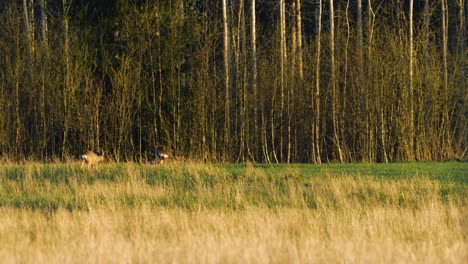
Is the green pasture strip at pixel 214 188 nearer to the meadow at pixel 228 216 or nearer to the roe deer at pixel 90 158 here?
the meadow at pixel 228 216

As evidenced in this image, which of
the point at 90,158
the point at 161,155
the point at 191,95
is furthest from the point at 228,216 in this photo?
the point at 191,95

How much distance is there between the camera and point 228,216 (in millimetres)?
13016

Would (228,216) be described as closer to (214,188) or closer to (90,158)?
(214,188)

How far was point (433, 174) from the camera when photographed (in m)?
21.0

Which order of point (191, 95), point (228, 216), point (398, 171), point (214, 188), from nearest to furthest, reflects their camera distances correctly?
point (228, 216)
point (214, 188)
point (398, 171)
point (191, 95)

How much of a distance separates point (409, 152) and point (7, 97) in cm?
1292

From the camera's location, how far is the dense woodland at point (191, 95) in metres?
27.9

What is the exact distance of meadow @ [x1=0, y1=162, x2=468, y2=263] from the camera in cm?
973

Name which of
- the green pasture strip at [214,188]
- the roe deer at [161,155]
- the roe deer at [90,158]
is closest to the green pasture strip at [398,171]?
the green pasture strip at [214,188]

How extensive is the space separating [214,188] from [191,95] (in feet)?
38.0

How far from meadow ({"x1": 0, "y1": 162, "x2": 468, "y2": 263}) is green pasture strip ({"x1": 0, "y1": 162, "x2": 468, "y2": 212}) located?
4 centimetres

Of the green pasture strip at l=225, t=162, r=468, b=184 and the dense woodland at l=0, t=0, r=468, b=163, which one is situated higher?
the dense woodland at l=0, t=0, r=468, b=163

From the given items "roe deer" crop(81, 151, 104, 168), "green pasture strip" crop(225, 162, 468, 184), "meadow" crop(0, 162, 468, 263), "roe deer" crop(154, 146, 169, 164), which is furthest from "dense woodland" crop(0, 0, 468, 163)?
"meadow" crop(0, 162, 468, 263)

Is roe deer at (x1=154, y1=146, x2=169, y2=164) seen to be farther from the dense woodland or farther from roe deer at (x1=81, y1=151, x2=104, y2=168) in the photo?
the dense woodland
